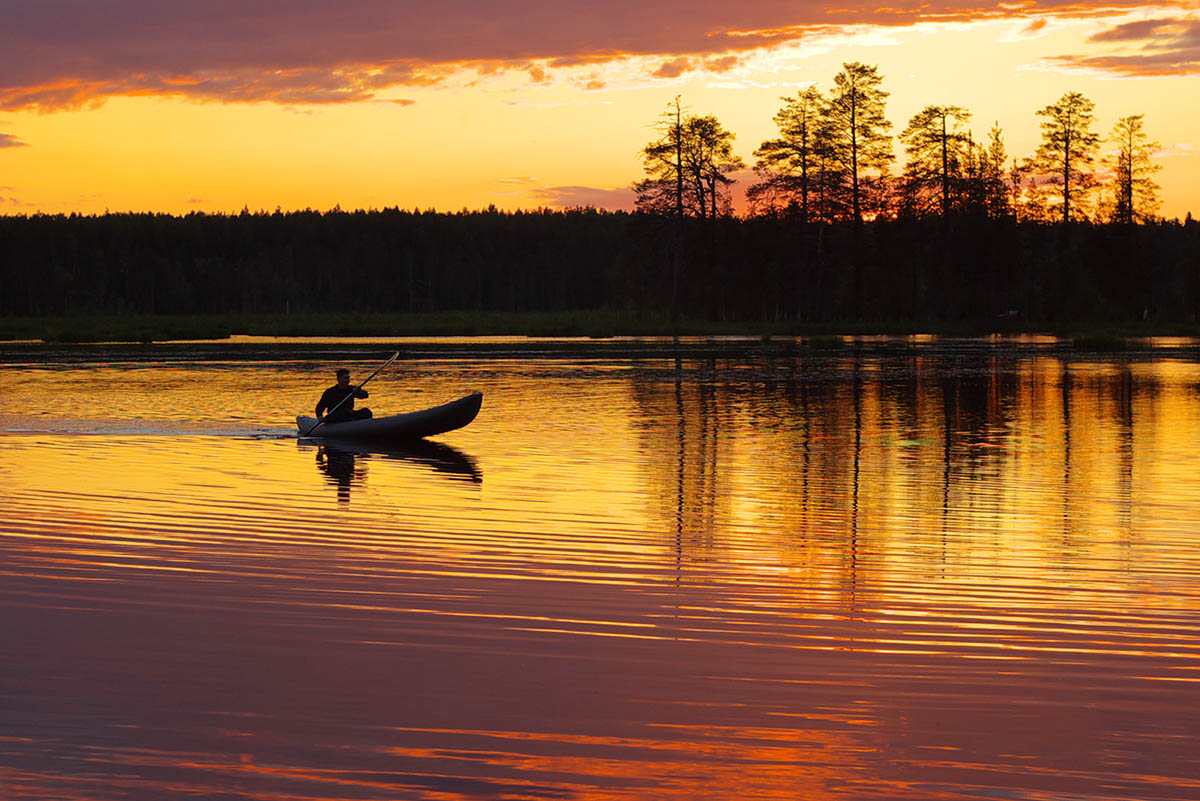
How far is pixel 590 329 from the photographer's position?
101m

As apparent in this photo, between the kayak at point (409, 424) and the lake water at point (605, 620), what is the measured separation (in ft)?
2.72

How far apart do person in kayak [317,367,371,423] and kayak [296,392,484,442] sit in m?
0.22

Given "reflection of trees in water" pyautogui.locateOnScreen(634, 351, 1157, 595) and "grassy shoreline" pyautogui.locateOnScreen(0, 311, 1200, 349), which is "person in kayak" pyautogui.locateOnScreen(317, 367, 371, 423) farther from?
"grassy shoreline" pyautogui.locateOnScreen(0, 311, 1200, 349)

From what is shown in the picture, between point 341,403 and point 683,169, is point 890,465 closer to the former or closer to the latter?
point 341,403

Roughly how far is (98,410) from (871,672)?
97.2 feet

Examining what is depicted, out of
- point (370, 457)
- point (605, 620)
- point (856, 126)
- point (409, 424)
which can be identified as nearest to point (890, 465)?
point (370, 457)

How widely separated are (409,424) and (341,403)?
1.46m

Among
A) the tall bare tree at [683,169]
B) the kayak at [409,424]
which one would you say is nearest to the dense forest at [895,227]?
the tall bare tree at [683,169]

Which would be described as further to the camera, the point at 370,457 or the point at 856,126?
the point at 856,126

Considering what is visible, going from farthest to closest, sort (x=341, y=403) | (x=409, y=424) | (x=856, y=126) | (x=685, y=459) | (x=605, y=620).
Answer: (x=856, y=126) < (x=341, y=403) < (x=409, y=424) < (x=685, y=459) < (x=605, y=620)

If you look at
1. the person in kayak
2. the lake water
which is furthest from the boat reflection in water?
the person in kayak

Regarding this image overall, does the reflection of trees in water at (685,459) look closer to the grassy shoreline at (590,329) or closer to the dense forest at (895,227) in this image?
the grassy shoreline at (590,329)

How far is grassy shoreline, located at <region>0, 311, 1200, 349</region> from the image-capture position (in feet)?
281

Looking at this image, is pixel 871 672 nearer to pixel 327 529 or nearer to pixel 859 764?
pixel 859 764
